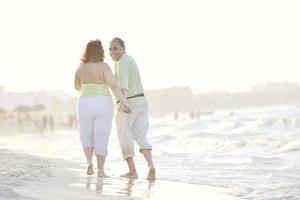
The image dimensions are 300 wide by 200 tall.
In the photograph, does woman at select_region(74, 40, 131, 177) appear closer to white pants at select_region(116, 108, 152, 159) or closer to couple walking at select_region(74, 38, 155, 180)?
couple walking at select_region(74, 38, 155, 180)

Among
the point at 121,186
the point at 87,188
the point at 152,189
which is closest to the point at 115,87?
the point at 121,186

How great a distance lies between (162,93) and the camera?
176500 millimetres

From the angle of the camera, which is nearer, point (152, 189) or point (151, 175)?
point (152, 189)

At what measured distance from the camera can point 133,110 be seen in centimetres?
705

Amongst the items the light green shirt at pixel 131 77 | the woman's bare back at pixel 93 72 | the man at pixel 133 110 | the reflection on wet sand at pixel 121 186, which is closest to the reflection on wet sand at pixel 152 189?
the reflection on wet sand at pixel 121 186

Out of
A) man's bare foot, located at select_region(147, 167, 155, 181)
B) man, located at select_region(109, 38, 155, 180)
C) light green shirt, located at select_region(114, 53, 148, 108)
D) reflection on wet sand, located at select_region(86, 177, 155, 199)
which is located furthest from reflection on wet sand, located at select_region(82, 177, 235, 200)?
light green shirt, located at select_region(114, 53, 148, 108)

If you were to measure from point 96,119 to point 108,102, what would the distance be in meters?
0.23

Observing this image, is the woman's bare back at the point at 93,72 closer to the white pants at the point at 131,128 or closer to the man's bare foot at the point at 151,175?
the white pants at the point at 131,128

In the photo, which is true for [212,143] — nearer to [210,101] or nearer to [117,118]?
[117,118]

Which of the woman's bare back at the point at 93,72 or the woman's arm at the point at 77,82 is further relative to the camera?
the woman's arm at the point at 77,82

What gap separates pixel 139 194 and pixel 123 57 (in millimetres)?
2159

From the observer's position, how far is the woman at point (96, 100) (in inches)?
274

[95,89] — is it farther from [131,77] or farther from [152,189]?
[152,189]

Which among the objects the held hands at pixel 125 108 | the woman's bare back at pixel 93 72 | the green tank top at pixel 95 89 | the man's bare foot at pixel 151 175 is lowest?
the man's bare foot at pixel 151 175
